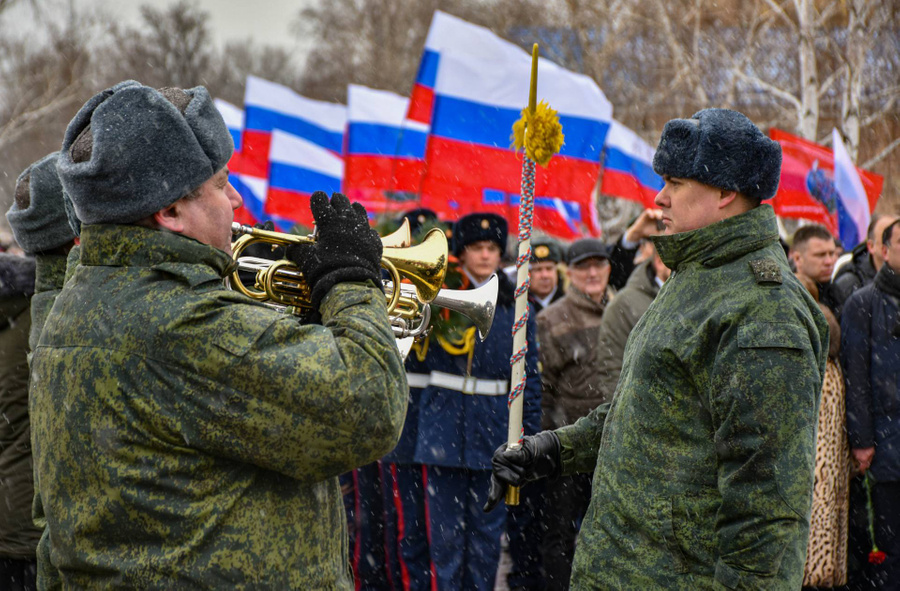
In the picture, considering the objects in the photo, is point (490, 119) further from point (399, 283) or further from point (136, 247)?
point (136, 247)

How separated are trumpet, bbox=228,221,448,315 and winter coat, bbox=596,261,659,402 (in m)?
2.75

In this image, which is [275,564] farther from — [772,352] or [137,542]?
[772,352]

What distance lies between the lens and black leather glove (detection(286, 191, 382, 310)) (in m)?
2.09

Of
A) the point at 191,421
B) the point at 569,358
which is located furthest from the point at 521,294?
the point at 569,358

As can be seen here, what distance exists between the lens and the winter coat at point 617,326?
19.0 ft

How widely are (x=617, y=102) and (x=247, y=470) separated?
22.7 m

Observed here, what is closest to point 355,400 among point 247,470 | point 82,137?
point 247,470

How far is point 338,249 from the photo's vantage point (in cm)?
212

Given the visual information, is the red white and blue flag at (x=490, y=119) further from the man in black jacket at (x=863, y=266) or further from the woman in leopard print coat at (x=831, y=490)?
the woman in leopard print coat at (x=831, y=490)

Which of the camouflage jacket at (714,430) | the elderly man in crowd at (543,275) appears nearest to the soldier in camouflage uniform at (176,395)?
the camouflage jacket at (714,430)

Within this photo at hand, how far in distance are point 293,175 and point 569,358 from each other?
7.15m

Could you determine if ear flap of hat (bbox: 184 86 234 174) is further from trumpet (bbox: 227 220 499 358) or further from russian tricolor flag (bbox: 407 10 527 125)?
russian tricolor flag (bbox: 407 10 527 125)

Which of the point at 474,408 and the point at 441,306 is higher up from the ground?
the point at 441,306

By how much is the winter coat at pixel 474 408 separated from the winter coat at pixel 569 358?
1.66 ft
